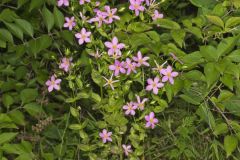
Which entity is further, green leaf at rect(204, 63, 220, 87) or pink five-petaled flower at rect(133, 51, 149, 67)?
pink five-petaled flower at rect(133, 51, 149, 67)

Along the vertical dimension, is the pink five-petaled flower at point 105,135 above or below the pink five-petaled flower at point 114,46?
below

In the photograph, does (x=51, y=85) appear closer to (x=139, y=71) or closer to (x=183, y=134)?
(x=139, y=71)

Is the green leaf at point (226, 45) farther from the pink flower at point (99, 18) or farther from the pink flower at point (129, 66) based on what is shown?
the pink flower at point (99, 18)

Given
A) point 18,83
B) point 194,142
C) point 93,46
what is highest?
point 93,46

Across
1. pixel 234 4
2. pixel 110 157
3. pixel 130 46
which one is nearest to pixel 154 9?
pixel 130 46

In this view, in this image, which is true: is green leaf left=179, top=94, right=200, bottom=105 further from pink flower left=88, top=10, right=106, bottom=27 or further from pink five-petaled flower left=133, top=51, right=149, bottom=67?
pink flower left=88, top=10, right=106, bottom=27

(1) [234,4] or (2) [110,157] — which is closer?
(1) [234,4]

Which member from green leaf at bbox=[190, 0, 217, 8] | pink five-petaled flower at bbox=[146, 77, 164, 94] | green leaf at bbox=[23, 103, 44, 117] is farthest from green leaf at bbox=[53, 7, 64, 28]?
green leaf at bbox=[190, 0, 217, 8]

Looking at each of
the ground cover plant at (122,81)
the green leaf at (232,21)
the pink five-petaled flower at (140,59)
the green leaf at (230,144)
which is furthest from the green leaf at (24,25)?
the green leaf at (230,144)
